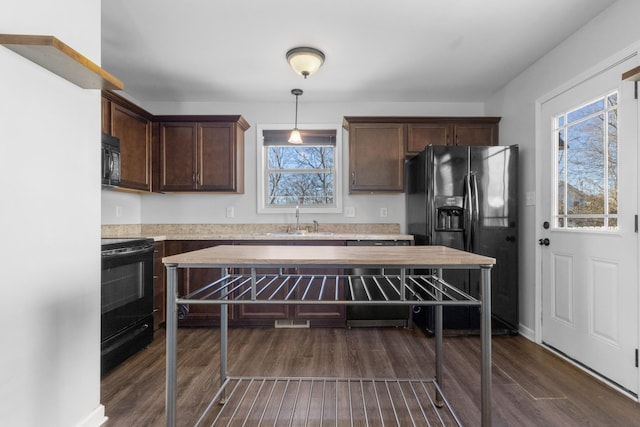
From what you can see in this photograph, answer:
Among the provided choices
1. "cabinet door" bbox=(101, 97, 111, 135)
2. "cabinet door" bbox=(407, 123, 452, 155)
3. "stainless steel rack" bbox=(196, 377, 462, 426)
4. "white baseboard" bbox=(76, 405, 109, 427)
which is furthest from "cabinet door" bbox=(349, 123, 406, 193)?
"white baseboard" bbox=(76, 405, 109, 427)

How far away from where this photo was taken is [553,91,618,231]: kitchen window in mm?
2145

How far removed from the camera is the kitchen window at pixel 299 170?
→ 12.8 ft

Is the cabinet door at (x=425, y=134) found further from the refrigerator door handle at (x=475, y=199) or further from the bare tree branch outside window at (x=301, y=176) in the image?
the bare tree branch outside window at (x=301, y=176)

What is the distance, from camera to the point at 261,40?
8.31ft

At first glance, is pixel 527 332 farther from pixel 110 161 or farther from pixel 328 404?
pixel 110 161

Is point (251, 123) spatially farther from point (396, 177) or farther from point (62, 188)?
point (62, 188)

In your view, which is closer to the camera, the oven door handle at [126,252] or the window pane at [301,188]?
the oven door handle at [126,252]

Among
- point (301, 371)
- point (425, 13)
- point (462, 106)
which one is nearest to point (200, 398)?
point (301, 371)

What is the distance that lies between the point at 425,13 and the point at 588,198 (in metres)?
1.78

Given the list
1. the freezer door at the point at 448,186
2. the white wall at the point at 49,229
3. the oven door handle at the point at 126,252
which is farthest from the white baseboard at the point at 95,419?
the freezer door at the point at 448,186

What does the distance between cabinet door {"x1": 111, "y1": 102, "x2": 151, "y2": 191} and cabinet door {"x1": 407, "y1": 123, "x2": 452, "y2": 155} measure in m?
2.84

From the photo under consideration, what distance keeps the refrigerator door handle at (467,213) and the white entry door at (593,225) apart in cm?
57

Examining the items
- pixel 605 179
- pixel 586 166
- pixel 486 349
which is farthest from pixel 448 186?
pixel 486 349

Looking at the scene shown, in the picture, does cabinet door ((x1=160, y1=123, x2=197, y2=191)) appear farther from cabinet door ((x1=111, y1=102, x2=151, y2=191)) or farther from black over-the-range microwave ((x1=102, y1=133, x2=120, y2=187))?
black over-the-range microwave ((x1=102, y1=133, x2=120, y2=187))
